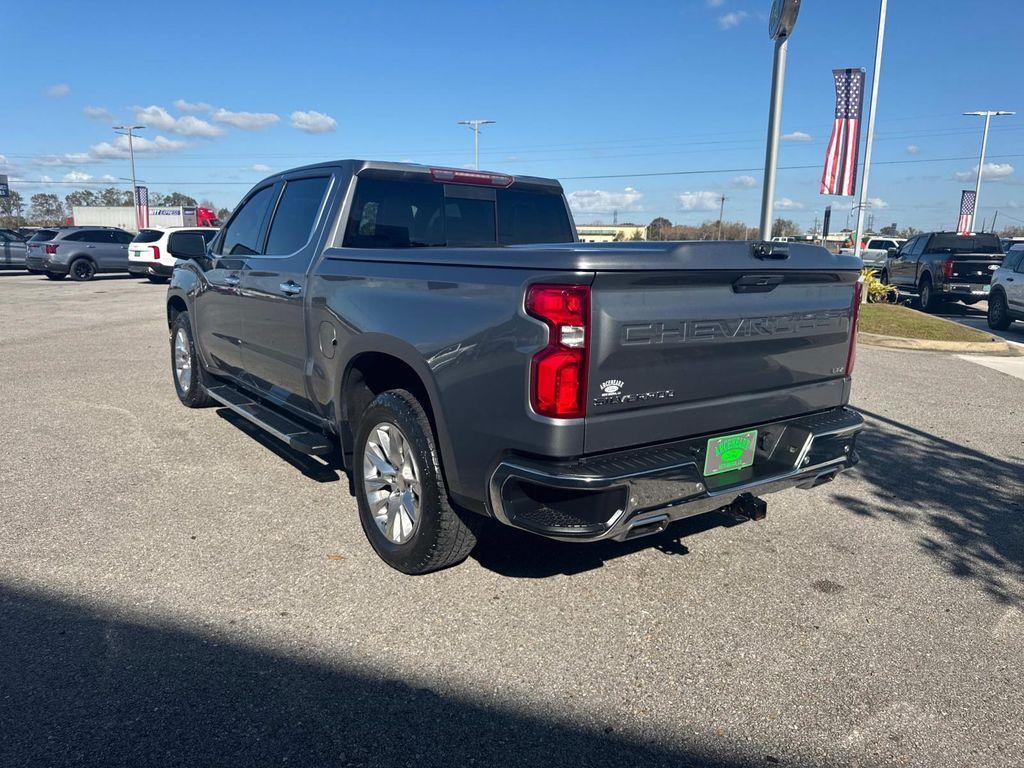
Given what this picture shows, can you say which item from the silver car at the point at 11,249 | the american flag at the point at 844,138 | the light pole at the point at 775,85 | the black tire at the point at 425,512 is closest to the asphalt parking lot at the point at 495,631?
the black tire at the point at 425,512

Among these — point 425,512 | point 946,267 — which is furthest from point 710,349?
point 946,267

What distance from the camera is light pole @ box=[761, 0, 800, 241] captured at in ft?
26.2

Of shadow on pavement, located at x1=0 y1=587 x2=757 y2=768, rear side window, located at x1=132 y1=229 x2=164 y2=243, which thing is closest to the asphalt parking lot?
shadow on pavement, located at x1=0 y1=587 x2=757 y2=768

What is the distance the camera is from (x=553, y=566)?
3.83 m

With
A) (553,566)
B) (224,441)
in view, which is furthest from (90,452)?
(553,566)

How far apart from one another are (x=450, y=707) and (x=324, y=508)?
211 centimetres

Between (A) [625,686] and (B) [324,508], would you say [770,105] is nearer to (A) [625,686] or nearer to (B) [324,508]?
(B) [324,508]

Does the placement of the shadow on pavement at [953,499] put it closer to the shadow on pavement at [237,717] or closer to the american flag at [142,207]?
the shadow on pavement at [237,717]

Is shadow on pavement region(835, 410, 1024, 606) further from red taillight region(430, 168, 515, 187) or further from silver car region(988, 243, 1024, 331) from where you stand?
silver car region(988, 243, 1024, 331)

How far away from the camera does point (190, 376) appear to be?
675cm

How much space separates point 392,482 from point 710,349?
1678mm

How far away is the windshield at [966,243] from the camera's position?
59.7 ft

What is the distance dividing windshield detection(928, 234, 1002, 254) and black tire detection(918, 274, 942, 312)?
963 mm

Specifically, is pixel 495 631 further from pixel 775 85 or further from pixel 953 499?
pixel 775 85
